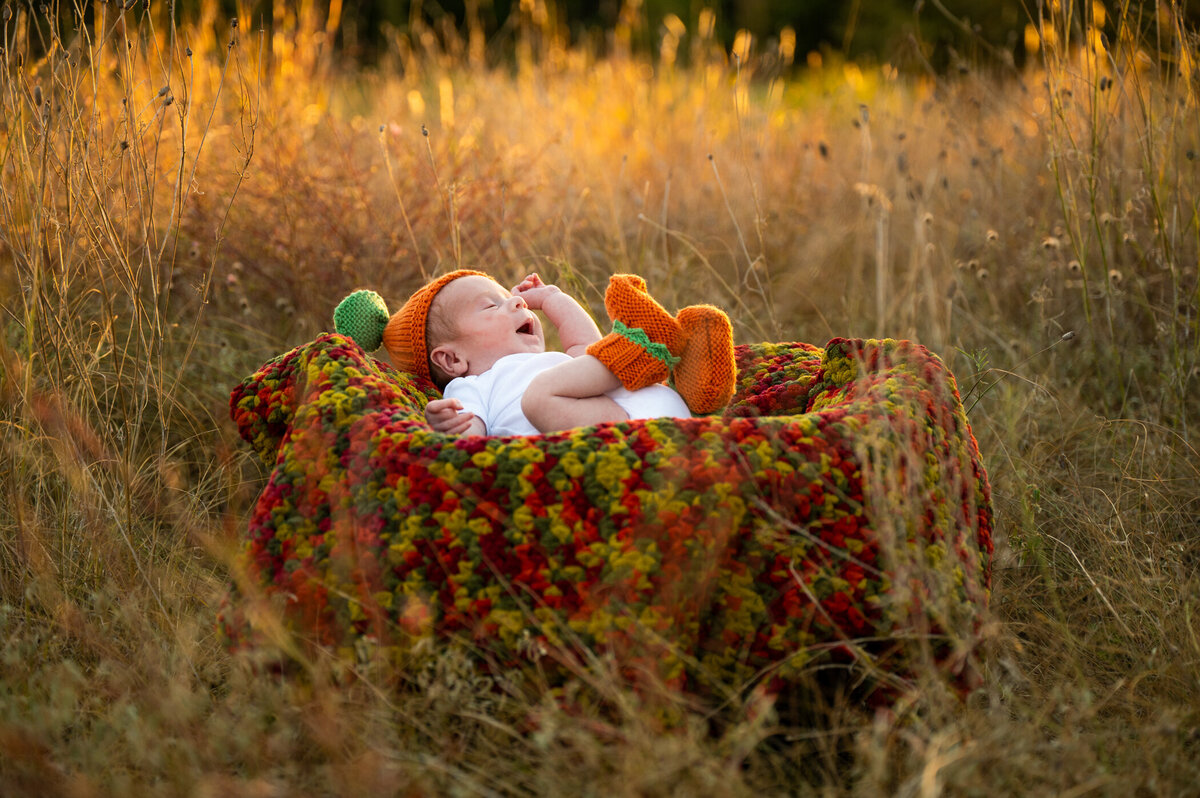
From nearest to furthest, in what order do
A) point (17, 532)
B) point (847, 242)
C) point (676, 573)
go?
point (676, 573) < point (17, 532) < point (847, 242)

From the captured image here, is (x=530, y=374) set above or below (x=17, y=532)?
above

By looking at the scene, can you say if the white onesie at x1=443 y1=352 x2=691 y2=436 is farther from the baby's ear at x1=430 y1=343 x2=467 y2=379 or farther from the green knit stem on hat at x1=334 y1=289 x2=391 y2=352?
the green knit stem on hat at x1=334 y1=289 x2=391 y2=352

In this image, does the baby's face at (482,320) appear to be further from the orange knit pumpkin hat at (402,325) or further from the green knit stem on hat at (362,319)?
the green knit stem on hat at (362,319)

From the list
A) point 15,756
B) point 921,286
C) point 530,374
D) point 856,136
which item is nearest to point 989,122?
point 856,136

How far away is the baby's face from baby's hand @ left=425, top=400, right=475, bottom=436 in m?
0.26

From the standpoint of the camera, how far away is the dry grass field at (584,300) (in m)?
1.30

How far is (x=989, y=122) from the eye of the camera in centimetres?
448

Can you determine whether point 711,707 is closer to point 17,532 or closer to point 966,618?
point 966,618

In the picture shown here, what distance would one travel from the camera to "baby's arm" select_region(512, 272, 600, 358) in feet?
7.13

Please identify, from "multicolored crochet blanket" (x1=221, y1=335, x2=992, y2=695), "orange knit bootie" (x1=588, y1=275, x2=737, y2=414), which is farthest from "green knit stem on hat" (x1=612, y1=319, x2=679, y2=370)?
"multicolored crochet blanket" (x1=221, y1=335, x2=992, y2=695)

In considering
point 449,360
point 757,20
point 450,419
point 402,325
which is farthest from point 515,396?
point 757,20

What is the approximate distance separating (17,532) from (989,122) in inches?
171

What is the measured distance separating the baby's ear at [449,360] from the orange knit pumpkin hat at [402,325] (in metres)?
0.03

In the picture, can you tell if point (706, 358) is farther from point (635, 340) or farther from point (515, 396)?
point (515, 396)
